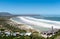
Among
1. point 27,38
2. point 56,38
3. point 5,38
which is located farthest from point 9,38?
point 56,38

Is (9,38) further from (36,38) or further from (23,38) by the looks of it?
(36,38)

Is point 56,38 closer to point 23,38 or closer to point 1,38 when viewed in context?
point 23,38

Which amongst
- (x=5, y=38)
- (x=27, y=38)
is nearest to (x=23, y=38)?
(x=27, y=38)

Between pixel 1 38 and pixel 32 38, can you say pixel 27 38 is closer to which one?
pixel 32 38

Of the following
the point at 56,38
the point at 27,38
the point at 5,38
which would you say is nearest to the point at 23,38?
the point at 27,38

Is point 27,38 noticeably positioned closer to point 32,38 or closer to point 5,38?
point 32,38

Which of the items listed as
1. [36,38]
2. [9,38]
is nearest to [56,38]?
[36,38]
